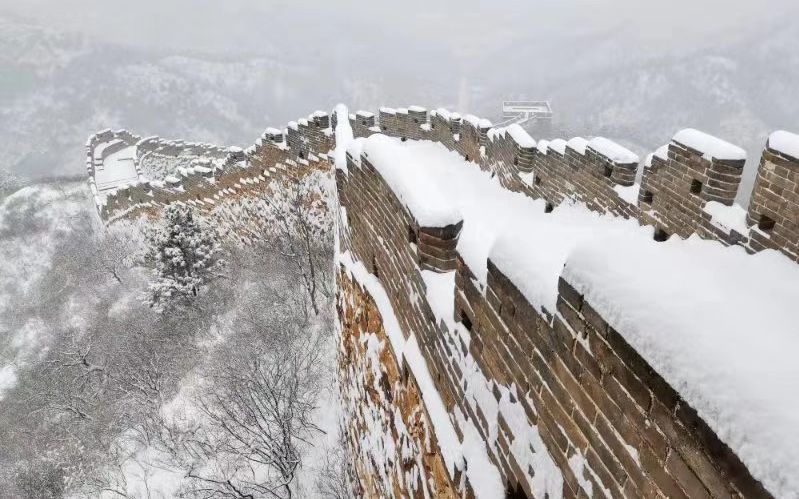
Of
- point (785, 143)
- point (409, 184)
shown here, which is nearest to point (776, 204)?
point (785, 143)

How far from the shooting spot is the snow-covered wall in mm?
4469

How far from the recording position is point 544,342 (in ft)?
6.40

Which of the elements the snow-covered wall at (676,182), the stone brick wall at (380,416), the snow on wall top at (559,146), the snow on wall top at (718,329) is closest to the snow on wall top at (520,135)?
the snow-covered wall at (676,182)

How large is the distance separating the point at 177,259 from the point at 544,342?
1802 cm

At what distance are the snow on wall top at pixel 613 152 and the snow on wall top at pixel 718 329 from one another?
222 inches

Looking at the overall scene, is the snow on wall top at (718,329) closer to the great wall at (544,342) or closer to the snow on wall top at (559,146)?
the great wall at (544,342)

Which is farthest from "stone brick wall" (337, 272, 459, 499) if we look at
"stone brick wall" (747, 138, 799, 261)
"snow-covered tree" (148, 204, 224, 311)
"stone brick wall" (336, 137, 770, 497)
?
"snow-covered tree" (148, 204, 224, 311)

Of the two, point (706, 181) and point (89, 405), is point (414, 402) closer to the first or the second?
point (706, 181)

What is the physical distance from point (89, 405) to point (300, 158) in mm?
10819

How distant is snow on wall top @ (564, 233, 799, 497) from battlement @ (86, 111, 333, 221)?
611 inches

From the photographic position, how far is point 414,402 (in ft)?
12.7

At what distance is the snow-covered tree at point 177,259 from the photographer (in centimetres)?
1755

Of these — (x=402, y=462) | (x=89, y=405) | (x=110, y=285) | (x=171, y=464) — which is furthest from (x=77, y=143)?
(x=402, y=462)

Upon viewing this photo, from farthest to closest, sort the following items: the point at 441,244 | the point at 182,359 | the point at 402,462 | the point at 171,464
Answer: the point at 182,359 → the point at 171,464 → the point at 402,462 → the point at 441,244
